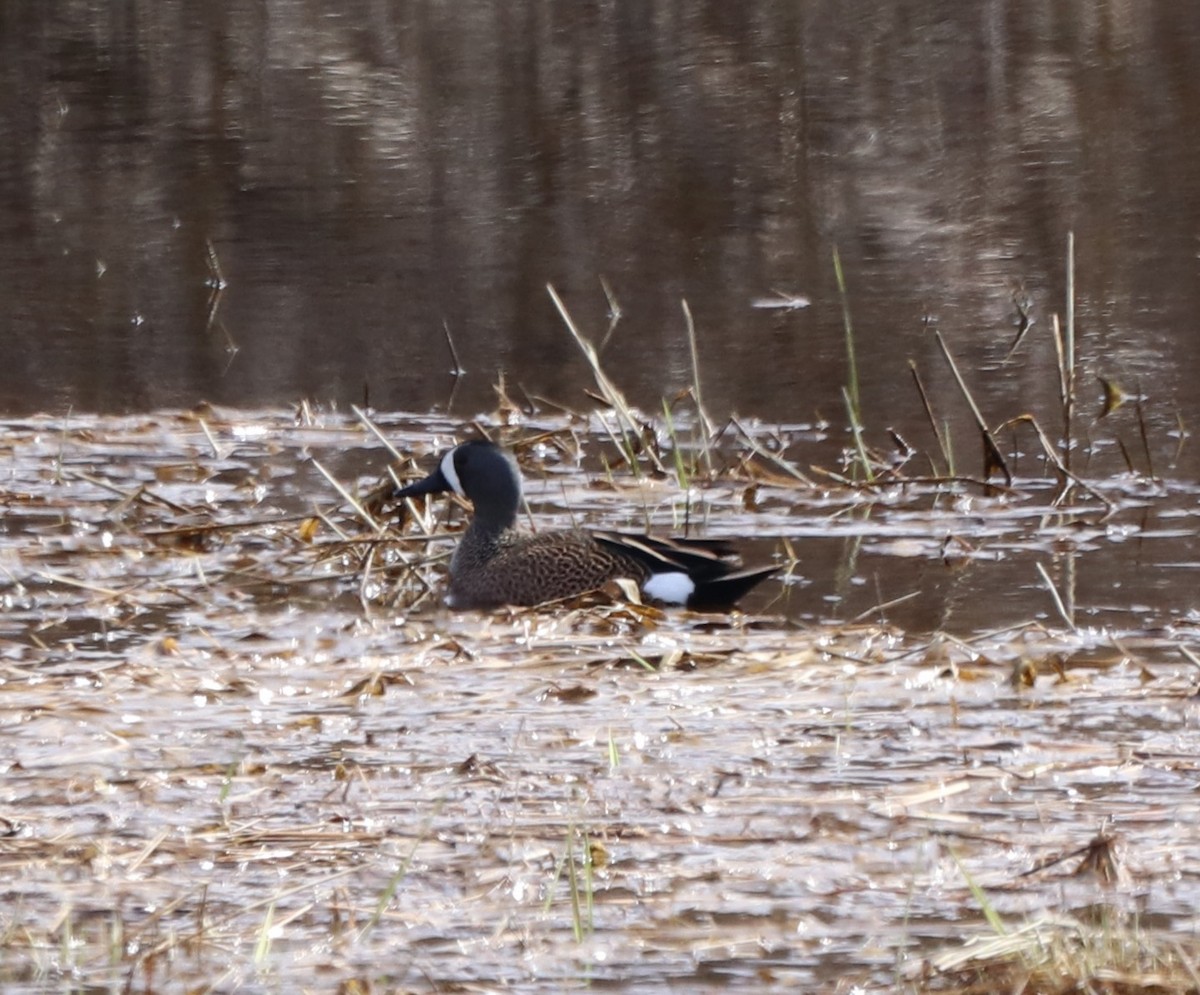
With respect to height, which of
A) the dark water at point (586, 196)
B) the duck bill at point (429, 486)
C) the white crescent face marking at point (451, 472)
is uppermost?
the white crescent face marking at point (451, 472)

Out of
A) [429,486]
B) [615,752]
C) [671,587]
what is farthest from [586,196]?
[615,752]

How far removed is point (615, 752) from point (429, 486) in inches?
114

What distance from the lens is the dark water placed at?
1186cm

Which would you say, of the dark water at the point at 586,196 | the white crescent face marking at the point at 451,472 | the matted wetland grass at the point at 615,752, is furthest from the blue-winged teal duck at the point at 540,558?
the dark water at the point at 586,196

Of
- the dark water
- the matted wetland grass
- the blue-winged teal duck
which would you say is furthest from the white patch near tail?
the dark water

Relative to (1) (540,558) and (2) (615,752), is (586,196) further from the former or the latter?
(2) (615,752)

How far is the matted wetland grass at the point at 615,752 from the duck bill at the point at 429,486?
0.22m

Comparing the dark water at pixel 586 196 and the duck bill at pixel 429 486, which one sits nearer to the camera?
the duck bill at pixel 429 486

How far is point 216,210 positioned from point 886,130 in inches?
→ 211

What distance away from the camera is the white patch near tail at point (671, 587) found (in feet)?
23.4

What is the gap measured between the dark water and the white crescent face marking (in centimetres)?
258

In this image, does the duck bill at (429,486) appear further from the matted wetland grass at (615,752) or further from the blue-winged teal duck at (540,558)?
the matted wetland grass at (615,752)

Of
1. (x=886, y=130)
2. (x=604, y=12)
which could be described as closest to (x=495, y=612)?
(x=886, y=130)

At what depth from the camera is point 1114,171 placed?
17047 millimetres
